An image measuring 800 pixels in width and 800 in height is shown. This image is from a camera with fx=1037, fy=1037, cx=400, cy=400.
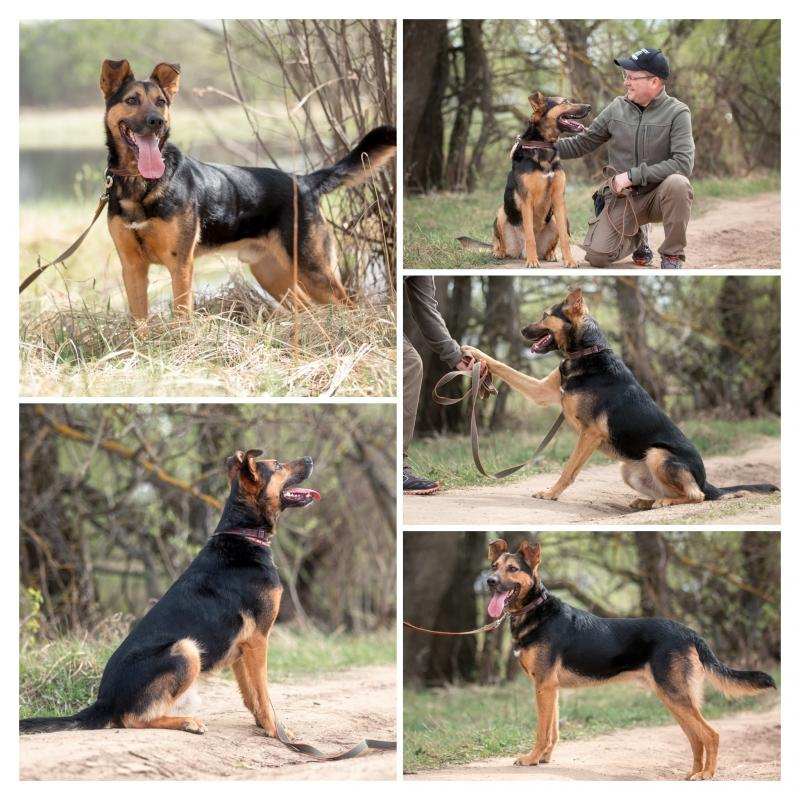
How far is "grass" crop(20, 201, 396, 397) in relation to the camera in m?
6.02

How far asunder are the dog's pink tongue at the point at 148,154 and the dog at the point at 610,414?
2.40 meters

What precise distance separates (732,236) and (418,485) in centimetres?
344

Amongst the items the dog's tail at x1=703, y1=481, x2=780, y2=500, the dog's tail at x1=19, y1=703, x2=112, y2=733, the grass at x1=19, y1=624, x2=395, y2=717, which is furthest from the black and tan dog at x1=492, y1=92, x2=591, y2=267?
the grass at x1=19, y1=624, x2=395, y2=717

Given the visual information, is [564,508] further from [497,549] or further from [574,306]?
[574,306]

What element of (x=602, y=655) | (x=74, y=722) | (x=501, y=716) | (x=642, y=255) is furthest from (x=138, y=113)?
(x=501, y=716)

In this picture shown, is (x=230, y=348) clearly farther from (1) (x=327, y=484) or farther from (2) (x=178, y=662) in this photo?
(1) (x=327, y=484)

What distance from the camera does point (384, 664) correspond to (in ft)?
29.2

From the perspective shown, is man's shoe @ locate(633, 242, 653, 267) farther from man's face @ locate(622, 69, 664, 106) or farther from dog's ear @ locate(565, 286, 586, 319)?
man's face @ locate(622, 69, 664, 106)

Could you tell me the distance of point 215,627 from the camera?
18.4 feet

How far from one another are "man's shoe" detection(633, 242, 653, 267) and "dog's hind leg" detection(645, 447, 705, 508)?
1242mm

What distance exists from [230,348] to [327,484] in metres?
4.57

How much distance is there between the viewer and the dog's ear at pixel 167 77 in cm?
578

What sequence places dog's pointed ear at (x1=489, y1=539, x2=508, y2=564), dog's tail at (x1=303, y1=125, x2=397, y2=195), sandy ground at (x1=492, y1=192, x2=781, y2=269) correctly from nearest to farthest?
dog's pointed ear at (x1=489, y1=539, x2=508, y2=564) → dog's tail at (x1=303, y1=125, x2=397, y2=195) → sandy ground at (x1=492, y1=192, x2=781, y2=269)
